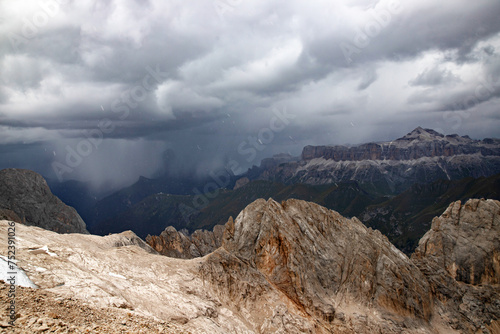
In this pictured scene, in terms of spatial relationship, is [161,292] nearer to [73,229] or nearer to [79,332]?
[79,332]

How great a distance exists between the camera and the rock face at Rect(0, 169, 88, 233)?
567 ft

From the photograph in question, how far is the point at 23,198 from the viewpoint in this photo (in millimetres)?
178625

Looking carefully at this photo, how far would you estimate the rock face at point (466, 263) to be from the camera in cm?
7819

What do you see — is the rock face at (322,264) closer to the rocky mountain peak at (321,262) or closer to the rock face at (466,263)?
the rocky mountain peak at (321,262)

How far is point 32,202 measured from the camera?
181875 millimetres

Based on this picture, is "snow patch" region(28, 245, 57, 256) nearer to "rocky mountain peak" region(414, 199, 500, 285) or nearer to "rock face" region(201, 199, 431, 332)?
"rock face" region(201, 199, 431, 332)

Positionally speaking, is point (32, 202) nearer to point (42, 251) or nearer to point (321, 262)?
point (42, 251)

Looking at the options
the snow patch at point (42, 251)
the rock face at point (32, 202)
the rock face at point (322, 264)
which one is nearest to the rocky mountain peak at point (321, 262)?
the rock face at point (322, 264)

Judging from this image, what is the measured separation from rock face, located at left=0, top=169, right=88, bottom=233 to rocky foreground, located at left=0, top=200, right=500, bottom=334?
133296mm

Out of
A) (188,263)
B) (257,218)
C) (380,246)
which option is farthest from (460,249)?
(188,263)

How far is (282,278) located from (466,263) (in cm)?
8306

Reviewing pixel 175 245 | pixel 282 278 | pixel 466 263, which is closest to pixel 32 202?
pixel 175 245

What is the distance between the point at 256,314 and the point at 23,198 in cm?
18204

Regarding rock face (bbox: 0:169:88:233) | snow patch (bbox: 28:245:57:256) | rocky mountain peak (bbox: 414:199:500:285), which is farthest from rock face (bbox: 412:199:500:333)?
rock face (bbox: 0:169:88:233)
